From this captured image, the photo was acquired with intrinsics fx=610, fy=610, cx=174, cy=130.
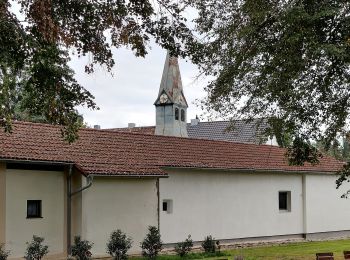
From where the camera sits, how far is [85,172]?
69.6 ft

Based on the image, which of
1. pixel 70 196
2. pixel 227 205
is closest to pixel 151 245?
pixel 70 196

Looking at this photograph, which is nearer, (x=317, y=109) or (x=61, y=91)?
(x=61, y=91)

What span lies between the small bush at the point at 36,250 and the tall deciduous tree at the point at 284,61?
751 cm

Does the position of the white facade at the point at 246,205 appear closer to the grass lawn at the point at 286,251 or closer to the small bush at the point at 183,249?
the grass lawn at the point at 286,251

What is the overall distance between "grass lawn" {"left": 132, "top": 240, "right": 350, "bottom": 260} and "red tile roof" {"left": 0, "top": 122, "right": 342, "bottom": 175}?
147 inches

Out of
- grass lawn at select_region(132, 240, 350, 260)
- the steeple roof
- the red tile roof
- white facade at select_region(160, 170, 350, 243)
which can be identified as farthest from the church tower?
grass lawn at select_region(132, 240, 350, 260)

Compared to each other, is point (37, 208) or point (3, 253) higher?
point (37, 208)

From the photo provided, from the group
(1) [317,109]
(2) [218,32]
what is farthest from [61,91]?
(1) [317,109]

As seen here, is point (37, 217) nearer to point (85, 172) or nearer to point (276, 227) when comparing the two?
point (85, 172)

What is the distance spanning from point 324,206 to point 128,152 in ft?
44.9

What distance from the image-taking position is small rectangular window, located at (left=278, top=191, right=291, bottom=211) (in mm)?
31219

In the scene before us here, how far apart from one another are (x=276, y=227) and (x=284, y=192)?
213 centimetres

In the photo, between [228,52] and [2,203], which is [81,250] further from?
[228,52]

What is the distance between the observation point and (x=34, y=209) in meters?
21.0
